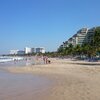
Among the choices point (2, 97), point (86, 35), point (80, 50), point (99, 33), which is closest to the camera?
point (2, 97)

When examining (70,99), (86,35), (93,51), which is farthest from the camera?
(86,35)

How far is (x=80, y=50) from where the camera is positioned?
11106 cm

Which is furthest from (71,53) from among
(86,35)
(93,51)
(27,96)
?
(27,96)

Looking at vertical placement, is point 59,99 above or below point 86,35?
below

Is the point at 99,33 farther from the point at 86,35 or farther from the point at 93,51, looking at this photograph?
the point at 86,35

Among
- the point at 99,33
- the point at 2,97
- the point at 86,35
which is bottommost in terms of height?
the point at 2,97

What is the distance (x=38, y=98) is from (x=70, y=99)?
1.30 meters

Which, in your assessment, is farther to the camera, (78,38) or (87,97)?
(78,38)

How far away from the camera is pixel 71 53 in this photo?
12912 centimetres

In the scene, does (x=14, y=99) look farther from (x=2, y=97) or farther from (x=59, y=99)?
(x=59, y=99)

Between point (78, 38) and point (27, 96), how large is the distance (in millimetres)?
185849

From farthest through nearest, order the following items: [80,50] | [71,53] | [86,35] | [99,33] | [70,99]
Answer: [86,35], [71,53], [80,50], [99,33], [70,99]

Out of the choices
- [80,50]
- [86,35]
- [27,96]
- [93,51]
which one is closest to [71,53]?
[80,50]

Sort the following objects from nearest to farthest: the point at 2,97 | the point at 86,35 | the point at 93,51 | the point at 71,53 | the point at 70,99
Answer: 1. the point at 70,99
2. the point at 2,97
3. the point at 93,51
4. the point at 71,53
5. the point at 86,35
